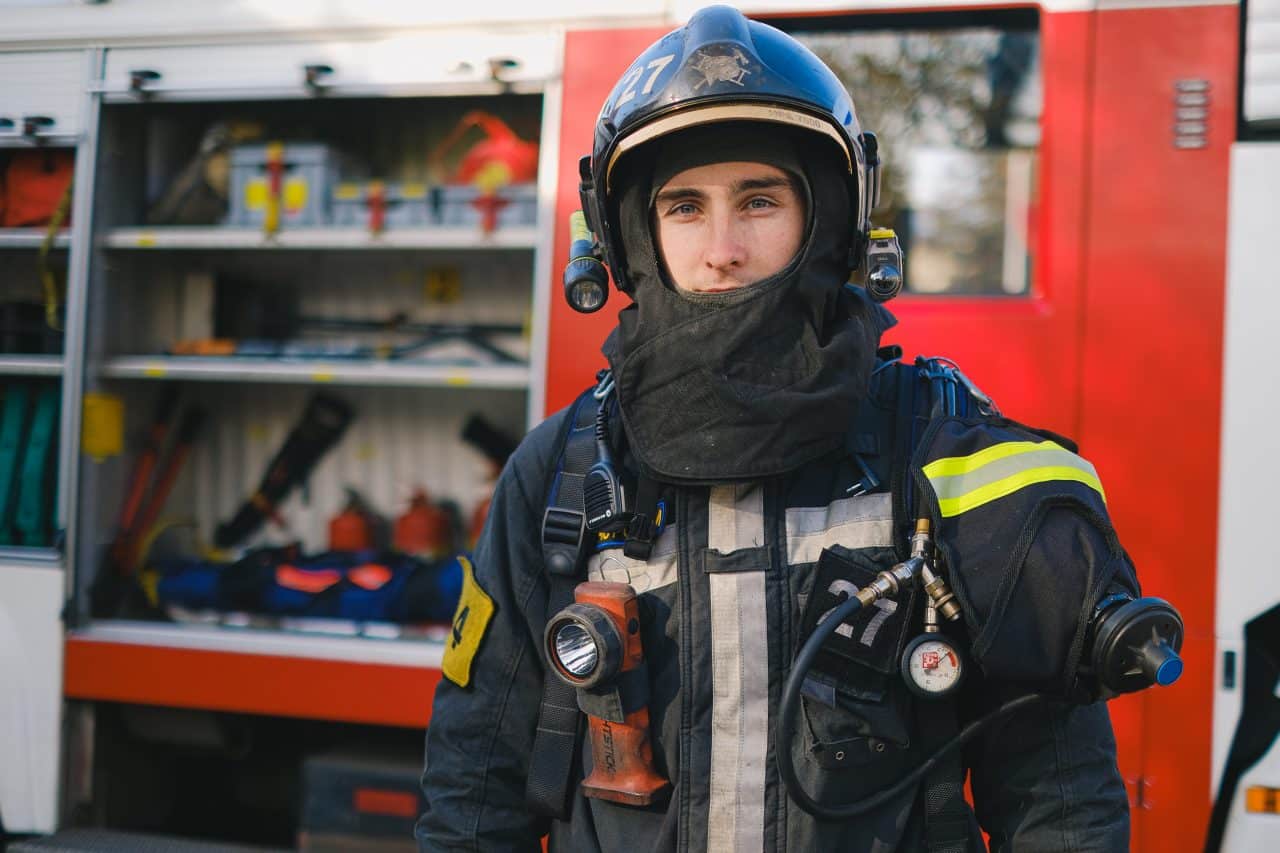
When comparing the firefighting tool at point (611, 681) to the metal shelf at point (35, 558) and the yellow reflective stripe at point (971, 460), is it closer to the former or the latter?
the yellow reflective stripe at point (971, 460)

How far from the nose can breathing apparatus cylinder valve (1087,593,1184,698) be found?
2.08ft

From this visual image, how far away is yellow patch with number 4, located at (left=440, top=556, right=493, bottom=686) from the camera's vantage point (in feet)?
4.54

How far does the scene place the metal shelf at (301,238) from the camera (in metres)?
3.10

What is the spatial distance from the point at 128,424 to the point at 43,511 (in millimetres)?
394

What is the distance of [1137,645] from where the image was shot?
3.59 ft

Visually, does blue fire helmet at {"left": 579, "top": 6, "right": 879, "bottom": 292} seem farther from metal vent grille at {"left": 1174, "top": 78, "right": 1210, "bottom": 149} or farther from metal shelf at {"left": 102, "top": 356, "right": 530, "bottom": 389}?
metal shelf at {"left": 102, "top": 356, "right": 530, "bottom": 389}

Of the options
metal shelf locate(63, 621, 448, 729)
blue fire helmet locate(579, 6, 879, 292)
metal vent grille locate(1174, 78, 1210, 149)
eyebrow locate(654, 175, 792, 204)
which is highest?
metal vent grille locate(1174, 78, 1210, 149)

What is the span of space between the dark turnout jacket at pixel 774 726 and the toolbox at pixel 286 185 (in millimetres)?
2447

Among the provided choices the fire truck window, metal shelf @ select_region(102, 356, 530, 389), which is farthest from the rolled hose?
metal shelf @ select_region(102, 356, 530, 389)

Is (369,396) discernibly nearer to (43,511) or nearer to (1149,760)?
(43,511)

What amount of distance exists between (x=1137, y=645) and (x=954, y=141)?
2156mm

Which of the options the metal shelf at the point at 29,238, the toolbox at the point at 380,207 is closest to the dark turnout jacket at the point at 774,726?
the toolbox at the point at 380,207

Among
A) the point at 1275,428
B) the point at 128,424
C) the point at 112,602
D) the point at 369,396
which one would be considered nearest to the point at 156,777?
the point at 112,602

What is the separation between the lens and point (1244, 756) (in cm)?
228
